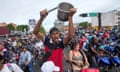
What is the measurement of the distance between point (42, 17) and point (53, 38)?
35cm

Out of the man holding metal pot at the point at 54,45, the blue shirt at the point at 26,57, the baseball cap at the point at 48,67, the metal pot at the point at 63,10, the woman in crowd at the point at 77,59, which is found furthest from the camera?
the blue shirt at the point at 26,57

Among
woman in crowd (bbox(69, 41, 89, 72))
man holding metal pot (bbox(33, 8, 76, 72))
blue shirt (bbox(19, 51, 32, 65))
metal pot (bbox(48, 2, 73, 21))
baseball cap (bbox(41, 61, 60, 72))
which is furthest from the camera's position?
blue shirt (bbox(19, 51, 32, 65))

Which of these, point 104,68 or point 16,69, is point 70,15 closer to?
point 16,69

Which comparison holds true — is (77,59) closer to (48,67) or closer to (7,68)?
(7,68)

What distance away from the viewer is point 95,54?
13.3 metres

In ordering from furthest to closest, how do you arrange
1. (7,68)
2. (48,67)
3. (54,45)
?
(54,45), (7,68), (48,67)

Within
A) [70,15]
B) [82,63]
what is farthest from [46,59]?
[82,63]

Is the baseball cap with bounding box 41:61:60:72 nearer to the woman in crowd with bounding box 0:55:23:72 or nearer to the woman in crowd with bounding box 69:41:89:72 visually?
the woman in crowd with bounding box 0:55:23:72

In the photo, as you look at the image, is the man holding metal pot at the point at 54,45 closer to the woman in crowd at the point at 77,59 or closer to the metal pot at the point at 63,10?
the metal pot at the point at 63,10

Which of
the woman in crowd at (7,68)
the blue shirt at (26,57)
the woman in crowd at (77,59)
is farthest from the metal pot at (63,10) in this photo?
the blue shirt at (26,57)

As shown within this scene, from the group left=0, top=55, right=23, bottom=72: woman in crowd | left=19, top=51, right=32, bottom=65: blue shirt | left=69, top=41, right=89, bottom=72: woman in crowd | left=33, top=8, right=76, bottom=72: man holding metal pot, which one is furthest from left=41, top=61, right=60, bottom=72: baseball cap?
left=19, top=51, right=32, bottom=65: blue shirt

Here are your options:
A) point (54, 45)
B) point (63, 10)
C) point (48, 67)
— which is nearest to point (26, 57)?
point (54, 45)

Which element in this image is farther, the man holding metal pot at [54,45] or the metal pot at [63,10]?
the man holding metal pot at [54,45]

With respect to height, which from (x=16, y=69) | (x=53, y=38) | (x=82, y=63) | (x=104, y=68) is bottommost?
(x=104, y=68)
